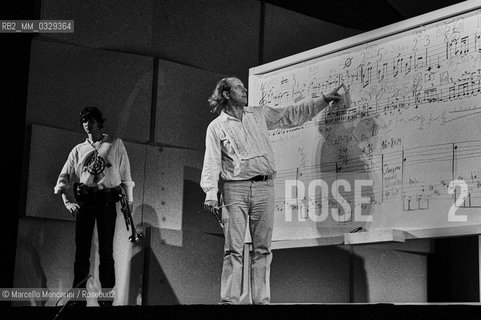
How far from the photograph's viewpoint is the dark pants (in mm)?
5141

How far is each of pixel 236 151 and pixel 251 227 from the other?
0.46 m

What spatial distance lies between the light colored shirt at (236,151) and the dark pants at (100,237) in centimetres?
105

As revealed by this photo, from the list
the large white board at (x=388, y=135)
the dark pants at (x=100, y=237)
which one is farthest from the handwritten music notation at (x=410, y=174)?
the dark pants at (x=100, y=237)

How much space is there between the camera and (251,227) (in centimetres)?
446

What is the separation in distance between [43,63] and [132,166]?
1.05 m

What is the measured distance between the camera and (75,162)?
208 inches

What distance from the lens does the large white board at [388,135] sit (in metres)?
4.19

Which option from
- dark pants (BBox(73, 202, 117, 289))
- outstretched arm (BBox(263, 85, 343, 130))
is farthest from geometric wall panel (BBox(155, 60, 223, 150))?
outstretched arm (BBox(263, 85, 343, 130))

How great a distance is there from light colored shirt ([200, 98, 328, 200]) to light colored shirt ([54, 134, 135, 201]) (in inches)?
39.9

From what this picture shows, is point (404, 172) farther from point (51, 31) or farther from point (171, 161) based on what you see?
point (51, 31)

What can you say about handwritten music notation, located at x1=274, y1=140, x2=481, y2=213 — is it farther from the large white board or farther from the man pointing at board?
the man pointing at board

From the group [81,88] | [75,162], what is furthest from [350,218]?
[81,88]

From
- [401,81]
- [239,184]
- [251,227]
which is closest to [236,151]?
[239,184]
